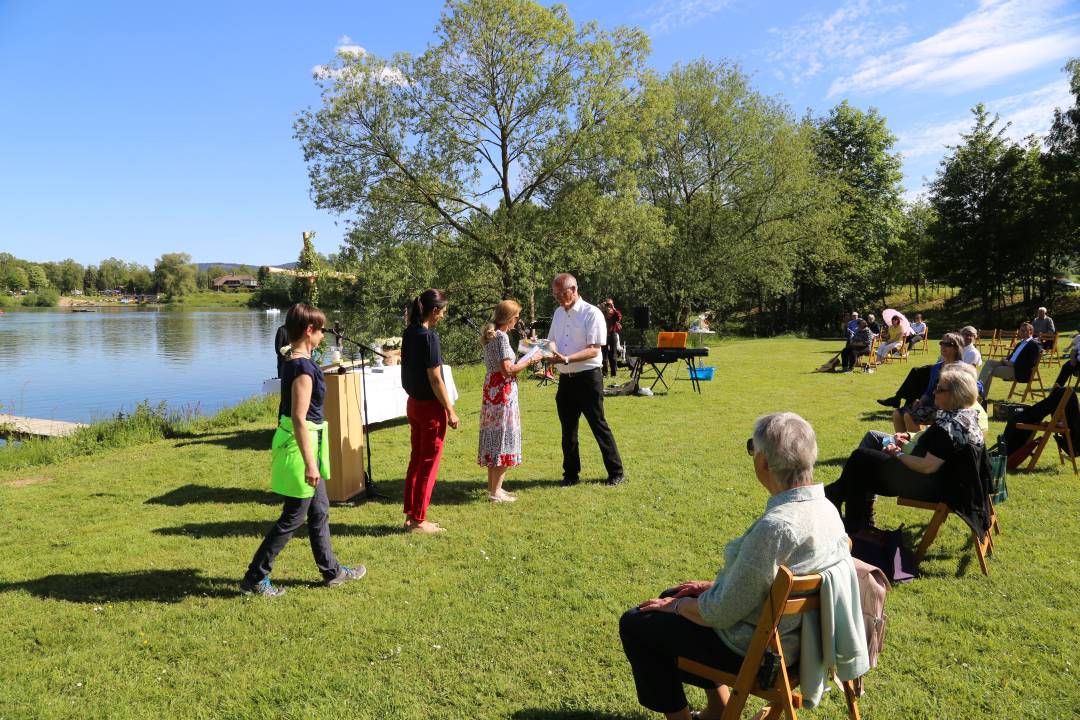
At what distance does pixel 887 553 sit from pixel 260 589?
382 cm

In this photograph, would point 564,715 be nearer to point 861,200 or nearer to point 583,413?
point 583,413

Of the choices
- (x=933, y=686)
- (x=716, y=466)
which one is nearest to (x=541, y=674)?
(x=933, y=686)

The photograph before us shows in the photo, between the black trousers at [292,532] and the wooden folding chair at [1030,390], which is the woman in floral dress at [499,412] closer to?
the black trousers at [292,532]

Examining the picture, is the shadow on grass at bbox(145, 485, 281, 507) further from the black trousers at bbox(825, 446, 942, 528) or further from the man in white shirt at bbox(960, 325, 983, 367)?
the man in white shirt at bbox(960, 325, 983, 367)

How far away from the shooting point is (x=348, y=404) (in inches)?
225

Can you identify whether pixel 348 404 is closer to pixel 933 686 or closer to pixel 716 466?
pixel 716 466

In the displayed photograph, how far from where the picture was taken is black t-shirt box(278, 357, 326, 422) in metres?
3.58

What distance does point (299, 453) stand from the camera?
368 cm

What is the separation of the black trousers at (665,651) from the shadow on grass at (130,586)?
99.7 inches

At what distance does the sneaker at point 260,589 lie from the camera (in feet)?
12.5

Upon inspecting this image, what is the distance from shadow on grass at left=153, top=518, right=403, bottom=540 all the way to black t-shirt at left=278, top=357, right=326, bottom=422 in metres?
1.46

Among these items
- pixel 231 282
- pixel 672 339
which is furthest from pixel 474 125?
pixel 231 282

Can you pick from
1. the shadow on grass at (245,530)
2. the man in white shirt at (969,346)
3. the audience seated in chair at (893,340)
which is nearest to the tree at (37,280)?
the audience seated in chair at (893,340)

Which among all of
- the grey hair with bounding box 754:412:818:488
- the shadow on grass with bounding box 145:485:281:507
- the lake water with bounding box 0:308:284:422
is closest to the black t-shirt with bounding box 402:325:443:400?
the shadow on grass with bounding box 145:485:281:507
